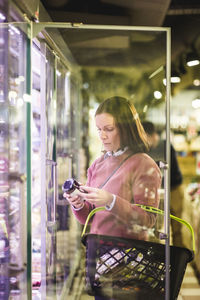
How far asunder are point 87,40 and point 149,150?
804 mm

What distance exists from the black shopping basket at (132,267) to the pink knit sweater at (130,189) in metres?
0.05

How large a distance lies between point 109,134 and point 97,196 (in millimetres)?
391

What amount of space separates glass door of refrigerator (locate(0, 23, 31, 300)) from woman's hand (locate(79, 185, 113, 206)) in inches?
14.7

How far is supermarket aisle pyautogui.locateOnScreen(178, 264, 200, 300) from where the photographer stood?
10.8ft

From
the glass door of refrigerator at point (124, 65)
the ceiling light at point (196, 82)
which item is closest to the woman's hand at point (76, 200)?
the glass door of refrigerator at point (124, 65)

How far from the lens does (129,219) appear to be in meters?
2.18

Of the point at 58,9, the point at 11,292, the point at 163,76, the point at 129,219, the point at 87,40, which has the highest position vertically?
the point at 58,9

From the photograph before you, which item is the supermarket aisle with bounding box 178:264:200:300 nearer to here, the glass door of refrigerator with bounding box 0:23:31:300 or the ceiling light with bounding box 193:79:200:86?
the glass door of refrigerator with bounding box 0:23:31:300

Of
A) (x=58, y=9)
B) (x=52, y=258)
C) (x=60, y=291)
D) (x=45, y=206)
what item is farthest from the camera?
(x=58, y=9)

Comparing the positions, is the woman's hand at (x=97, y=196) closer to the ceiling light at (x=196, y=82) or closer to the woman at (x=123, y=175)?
the woman at (x=123, y=175)

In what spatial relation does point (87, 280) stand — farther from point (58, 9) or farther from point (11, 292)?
point (58, 9)

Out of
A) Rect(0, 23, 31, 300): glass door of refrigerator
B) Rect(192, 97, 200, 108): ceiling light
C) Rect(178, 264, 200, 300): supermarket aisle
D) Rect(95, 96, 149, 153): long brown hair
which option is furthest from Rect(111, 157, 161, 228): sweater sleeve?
Rect(192, 97, 200, 108): ceiling light

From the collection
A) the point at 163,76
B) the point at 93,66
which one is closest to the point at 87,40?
the point at 93,66

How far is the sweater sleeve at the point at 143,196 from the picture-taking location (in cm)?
215
